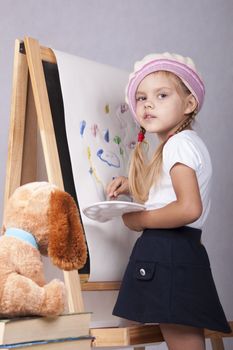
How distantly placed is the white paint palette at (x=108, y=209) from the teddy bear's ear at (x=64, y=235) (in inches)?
17.0

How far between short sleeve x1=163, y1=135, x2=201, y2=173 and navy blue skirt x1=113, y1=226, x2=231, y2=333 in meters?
0.16

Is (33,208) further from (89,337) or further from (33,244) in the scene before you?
(89,337)

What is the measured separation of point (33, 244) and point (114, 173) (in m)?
0.70

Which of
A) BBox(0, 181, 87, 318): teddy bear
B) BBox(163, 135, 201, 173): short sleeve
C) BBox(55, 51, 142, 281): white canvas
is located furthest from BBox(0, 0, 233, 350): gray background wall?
BBox(0, 181, 87, 318): teddy bear

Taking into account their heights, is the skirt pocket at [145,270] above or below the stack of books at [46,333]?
above

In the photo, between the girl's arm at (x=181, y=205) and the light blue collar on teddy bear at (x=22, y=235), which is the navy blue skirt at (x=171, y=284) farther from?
the light blue collar on teddy bear at (x=22, y=235)

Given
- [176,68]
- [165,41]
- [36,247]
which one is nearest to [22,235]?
[36,247]

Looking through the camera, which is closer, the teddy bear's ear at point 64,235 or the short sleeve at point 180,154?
the teddy bear's ear at point 64,235

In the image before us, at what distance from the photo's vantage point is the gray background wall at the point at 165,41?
8.44 feet

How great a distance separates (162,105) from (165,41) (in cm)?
116

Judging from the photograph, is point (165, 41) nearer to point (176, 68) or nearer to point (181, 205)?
point (176, 68)

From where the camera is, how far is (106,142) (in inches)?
72.4

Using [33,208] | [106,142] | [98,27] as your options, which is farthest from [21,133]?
[98,27]

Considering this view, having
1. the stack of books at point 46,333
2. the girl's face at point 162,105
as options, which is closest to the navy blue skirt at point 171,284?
the girl's face at point 162,105
